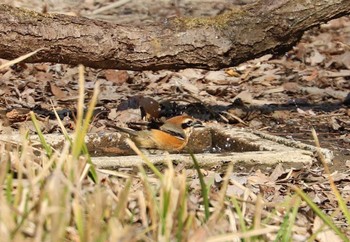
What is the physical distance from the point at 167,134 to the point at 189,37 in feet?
2.73

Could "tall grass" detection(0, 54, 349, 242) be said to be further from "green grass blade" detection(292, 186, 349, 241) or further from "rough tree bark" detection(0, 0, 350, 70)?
"rough tree bark" detection(0, 0, 350, 70)

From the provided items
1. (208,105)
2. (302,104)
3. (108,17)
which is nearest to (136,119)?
(208,105)

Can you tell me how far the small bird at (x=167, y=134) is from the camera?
298 inches

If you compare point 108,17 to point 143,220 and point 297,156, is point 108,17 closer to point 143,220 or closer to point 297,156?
point 297,156

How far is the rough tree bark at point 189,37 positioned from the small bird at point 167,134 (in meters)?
0.50

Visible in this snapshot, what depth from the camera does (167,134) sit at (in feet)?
25.3

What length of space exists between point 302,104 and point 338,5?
67.9 inches

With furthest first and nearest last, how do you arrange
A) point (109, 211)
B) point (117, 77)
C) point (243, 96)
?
point (117, 77) < point (243, 96) < point (109, 211)

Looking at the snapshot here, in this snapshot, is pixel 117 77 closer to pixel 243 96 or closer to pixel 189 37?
pixel 243 96

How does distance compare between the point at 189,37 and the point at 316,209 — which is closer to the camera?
the point at 316,209

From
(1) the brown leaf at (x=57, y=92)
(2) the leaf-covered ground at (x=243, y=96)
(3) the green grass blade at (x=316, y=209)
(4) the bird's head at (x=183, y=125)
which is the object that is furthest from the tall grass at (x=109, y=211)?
(1) the brown leaf at (x=57, y=92)

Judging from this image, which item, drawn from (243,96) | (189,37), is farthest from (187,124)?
(243,96)

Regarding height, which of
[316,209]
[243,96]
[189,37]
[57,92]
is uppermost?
[189,37]

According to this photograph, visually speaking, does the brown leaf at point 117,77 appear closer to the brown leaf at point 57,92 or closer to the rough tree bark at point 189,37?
the brown leaf at point 57,92
